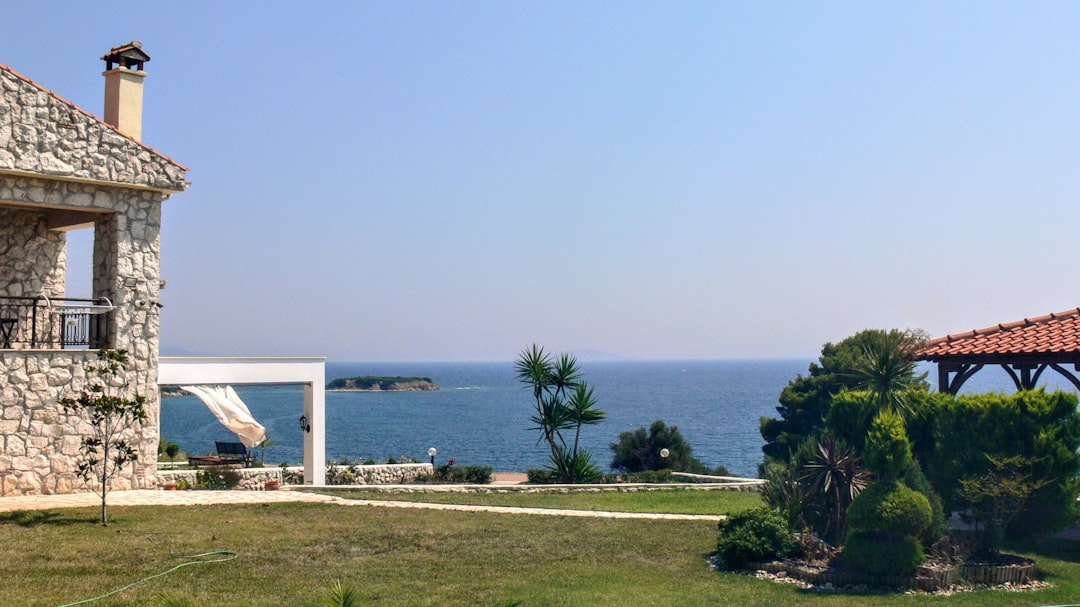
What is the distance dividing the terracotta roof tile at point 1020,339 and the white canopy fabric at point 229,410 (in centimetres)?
1465

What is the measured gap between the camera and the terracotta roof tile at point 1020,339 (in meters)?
16.7

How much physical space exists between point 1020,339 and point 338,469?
52.1 ft

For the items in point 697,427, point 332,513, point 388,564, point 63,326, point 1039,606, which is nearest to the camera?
point 1039,606

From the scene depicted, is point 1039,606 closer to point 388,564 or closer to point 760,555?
point 760,555

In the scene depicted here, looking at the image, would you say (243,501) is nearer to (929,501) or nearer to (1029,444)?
(929,501)

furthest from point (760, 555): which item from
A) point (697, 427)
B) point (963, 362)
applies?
point (697, 427)

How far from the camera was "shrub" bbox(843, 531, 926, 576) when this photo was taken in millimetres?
12367

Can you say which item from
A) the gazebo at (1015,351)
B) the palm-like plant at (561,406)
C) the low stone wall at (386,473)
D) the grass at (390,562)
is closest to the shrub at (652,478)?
the palm-like plant at (561,406)

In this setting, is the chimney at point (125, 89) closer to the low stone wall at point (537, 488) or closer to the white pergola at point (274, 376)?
the white pergola at point (274, 376)

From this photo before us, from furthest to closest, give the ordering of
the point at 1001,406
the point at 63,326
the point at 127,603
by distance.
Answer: the point at 63,326
the point at 1001,406
the point at 127,603

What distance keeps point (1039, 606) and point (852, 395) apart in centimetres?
418

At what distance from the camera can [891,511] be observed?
40.8 ft

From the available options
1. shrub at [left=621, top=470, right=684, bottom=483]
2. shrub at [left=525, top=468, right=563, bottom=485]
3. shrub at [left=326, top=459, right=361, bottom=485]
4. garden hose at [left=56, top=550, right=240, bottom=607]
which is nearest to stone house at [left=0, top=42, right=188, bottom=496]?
shrub at [left=326, top=459, right=361, bottom=485]

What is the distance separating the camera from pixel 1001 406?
14.0m
